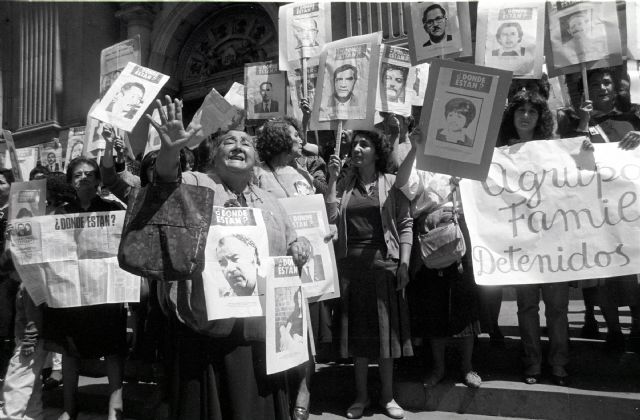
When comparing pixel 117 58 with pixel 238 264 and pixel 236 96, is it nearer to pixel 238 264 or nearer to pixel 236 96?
pixel 236 96

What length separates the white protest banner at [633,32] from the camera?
13.6 feet

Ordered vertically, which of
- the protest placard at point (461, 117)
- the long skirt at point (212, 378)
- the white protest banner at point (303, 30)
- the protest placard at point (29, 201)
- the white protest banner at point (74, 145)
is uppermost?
the white protest banner at point (303, 30)

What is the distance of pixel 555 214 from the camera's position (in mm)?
3533

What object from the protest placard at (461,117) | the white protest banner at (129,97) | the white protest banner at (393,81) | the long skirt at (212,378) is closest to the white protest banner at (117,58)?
the white protest banner at (129,97)

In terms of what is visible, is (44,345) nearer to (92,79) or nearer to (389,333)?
(389,333)

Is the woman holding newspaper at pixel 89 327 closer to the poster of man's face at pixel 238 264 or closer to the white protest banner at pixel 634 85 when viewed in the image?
the poster of man's face at pixel 238 264

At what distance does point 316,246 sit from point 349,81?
155cm

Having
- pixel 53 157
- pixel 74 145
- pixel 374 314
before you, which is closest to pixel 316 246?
pixel 374 314

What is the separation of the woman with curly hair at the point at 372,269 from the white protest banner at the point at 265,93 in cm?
215

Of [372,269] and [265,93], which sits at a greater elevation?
[265,93]

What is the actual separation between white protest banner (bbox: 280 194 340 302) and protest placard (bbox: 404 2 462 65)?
1.79 metres

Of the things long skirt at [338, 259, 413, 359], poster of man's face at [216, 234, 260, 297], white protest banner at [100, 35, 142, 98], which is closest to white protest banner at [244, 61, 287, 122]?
white protest banner at [100, 35, 142, 98]

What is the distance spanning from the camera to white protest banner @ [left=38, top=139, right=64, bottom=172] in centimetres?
752

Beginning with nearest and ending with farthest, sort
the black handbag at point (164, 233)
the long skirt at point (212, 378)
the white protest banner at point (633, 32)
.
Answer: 1. the black handbag at point (164, 233)
2. the long skirt at point (212, 378)
3. the white protest banner at point (633, 32)
